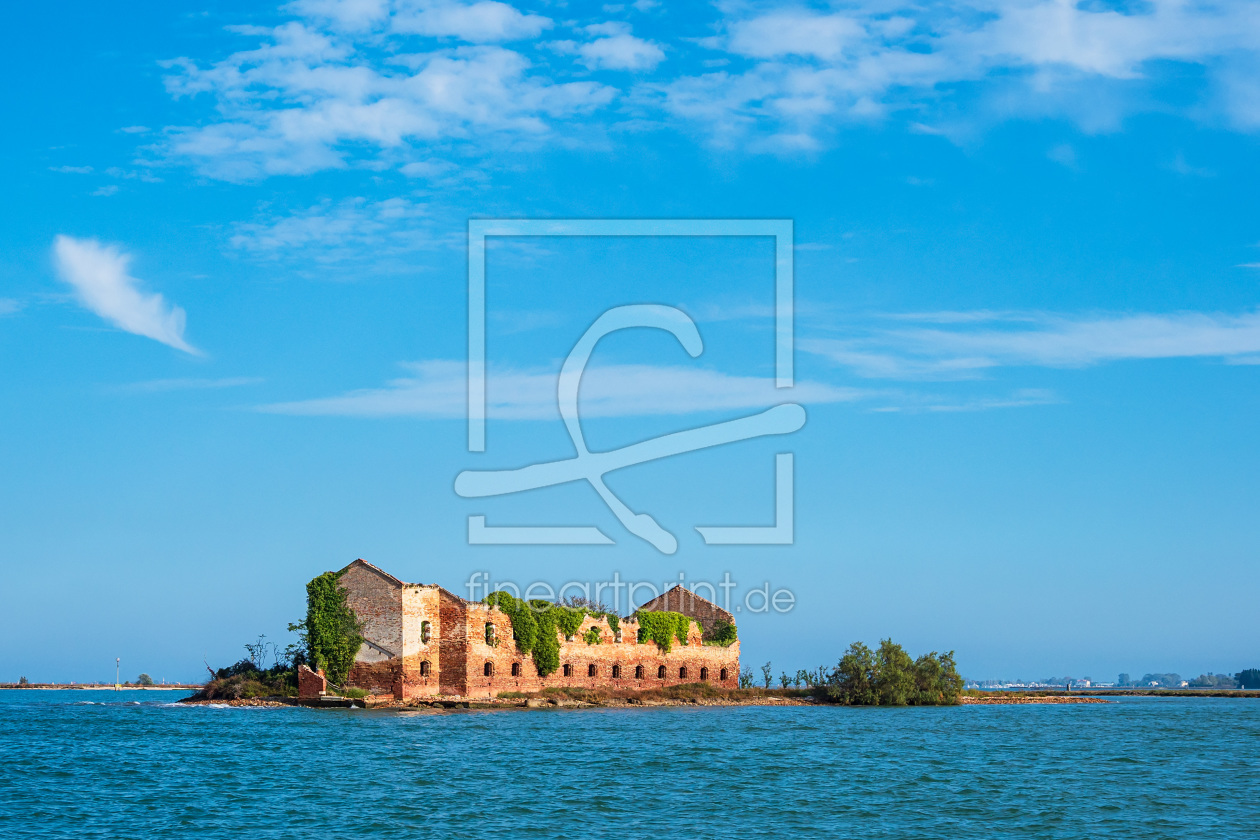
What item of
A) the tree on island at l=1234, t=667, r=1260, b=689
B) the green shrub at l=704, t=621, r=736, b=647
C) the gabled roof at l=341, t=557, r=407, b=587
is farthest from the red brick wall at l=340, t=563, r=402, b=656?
the tree on island at l=1234, t=667, r=1260, b=689

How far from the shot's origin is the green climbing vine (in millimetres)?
57719

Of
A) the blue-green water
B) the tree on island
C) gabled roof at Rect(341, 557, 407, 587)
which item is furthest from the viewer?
the tree on island

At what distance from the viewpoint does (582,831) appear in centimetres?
2291

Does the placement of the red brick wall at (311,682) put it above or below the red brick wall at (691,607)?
below

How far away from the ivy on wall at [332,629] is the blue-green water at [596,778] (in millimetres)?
2198

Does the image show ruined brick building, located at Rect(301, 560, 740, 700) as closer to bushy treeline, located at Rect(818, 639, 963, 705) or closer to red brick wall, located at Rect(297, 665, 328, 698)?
red brick wall, located at Rect(297, 665, 328, 698)

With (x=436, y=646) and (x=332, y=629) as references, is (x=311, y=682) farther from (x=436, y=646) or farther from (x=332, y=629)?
(x=436, y=646)

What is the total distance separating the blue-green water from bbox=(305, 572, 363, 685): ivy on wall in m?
2.20

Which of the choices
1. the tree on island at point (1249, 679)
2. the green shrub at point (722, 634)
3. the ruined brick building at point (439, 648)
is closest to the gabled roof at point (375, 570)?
the ruined brick building at point (439, 648)

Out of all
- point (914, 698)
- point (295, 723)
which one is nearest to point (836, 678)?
point (914, 698)

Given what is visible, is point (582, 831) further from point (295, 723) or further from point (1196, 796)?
point (295, 723)

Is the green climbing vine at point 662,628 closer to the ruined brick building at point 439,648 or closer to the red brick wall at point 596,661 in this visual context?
the red brick wall at point 596,661

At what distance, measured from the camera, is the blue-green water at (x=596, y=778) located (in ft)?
78.2

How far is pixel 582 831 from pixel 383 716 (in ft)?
77.4
